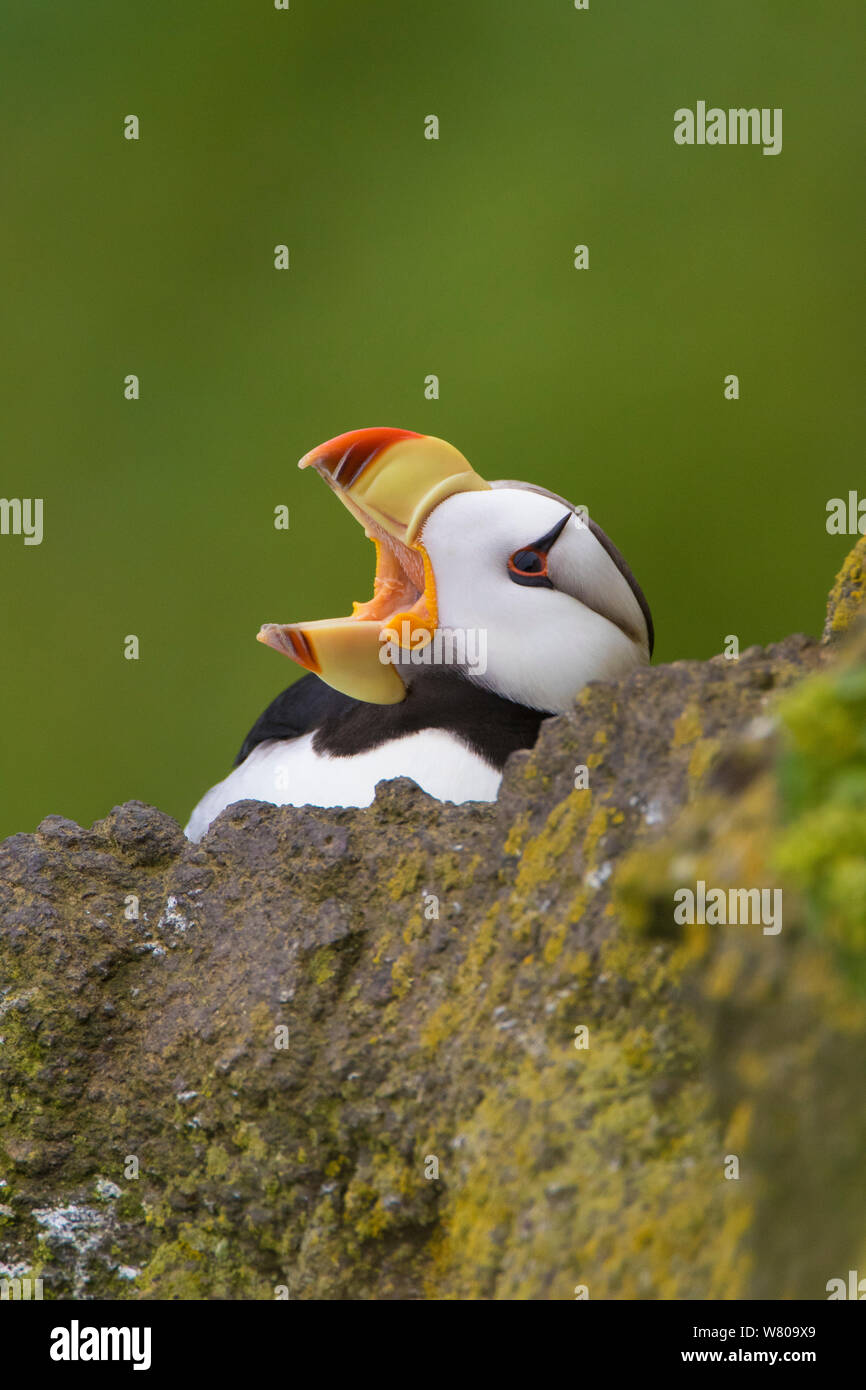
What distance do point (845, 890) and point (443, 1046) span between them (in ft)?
2.26

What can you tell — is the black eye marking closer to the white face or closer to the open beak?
the white face

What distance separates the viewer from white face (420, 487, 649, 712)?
2.41 metres

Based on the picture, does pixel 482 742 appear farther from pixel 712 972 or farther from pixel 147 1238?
pixel 712 972

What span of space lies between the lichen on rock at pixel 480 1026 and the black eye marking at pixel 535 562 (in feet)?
1.93

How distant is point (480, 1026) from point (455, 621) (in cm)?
106

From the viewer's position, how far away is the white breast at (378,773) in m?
2.25

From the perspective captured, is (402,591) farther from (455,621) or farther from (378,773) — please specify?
(378,773)

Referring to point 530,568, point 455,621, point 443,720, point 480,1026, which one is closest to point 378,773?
point 443,720

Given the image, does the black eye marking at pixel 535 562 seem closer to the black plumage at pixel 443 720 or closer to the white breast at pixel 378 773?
the black plumage at pixel 443 720

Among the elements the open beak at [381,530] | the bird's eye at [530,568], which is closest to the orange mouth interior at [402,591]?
the open beak at [381,530]

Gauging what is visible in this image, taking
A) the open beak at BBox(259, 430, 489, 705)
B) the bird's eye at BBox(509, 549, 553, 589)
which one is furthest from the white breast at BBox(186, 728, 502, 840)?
the bird's eye at BBox(509, 549, 553, 589)

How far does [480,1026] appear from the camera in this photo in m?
1.46

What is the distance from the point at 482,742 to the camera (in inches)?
91.8

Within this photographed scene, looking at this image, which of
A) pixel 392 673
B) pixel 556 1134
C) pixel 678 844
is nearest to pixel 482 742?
pixel 392 673
